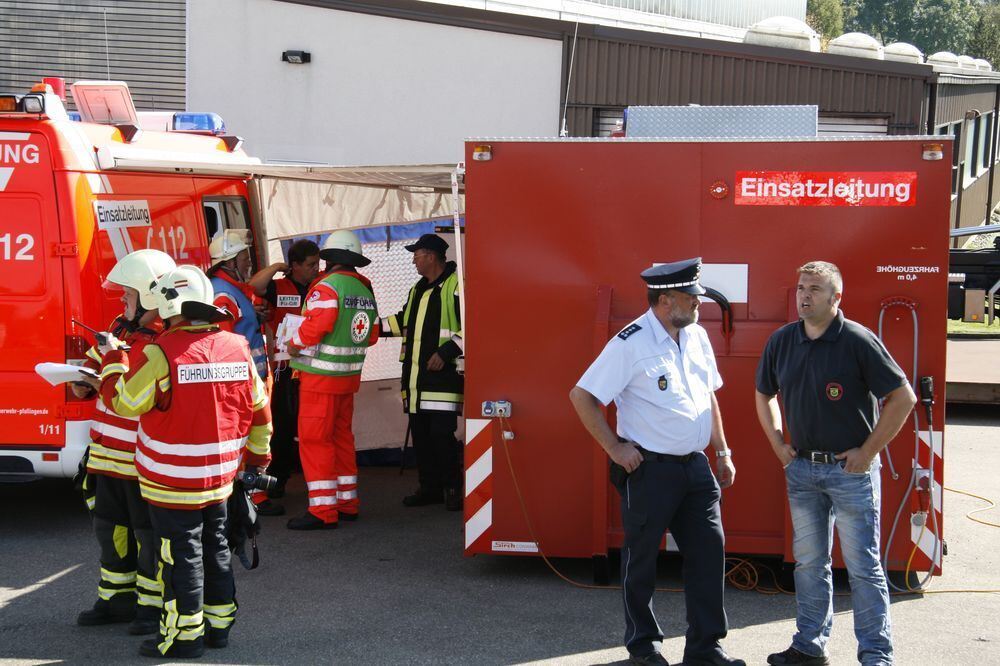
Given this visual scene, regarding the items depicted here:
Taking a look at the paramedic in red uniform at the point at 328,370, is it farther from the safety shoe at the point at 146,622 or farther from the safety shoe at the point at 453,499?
the safety shoe at the point at 146,622

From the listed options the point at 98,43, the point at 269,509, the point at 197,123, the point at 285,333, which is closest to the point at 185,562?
the point at 269,509

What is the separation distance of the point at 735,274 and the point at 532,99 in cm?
909

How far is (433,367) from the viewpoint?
7.65 m

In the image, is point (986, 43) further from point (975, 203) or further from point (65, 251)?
point (65, 251)

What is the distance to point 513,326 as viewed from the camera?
239 inches

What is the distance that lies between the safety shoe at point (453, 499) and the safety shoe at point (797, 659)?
3324mm

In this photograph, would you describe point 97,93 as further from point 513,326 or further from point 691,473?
point 691,473

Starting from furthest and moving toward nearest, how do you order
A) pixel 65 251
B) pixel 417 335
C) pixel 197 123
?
pixel 197 123
pixel 417 335
pixel 65 251

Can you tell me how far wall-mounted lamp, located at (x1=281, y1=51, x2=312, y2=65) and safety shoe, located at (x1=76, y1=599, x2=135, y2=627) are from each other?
10.2 m

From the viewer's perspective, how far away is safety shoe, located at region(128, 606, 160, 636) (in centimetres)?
528

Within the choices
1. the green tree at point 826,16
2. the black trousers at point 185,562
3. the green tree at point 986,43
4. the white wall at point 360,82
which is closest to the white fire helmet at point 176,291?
the black trousers at point 185,562

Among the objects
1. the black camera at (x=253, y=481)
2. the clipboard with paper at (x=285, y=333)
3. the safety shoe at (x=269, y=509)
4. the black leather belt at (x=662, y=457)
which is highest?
the clipboard with paper at (x=285, y=333)

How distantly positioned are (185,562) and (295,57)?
10.6 meters

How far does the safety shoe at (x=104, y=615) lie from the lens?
5.43 m
